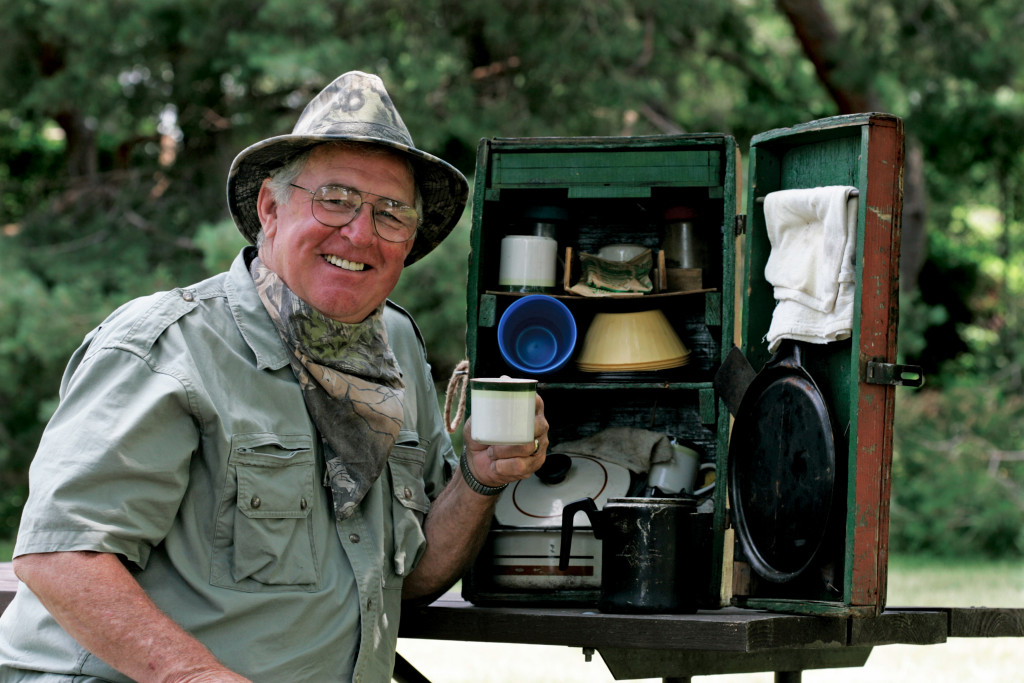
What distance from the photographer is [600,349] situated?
2.92 metres

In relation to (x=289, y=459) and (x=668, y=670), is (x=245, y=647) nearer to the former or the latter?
(x=289, y=459)

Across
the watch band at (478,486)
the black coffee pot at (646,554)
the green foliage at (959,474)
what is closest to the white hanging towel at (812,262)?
the black coffee pot at (646,554)

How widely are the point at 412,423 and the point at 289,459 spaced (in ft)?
1.37

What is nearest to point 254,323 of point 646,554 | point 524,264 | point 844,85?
point 524,264

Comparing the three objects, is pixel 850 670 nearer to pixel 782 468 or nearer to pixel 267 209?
pixel 782 468

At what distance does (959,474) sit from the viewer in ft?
34.9

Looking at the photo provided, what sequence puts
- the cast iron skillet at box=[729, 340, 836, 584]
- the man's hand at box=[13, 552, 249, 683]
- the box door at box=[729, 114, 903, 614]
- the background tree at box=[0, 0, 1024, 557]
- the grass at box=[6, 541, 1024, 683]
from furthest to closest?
the background tree at box=[0, 0, 1024, 557], the grass at box=[6, 541, 1024, 683], the cast iron skillet at box=[729, 340, 836, 584], the box door at box=[729, 114, 903, 614], the man's hand at box=[13, 552, 249, 683]

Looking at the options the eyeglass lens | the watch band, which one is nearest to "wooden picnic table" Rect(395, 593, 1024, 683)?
the watch band

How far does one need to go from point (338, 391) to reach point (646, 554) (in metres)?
0.74

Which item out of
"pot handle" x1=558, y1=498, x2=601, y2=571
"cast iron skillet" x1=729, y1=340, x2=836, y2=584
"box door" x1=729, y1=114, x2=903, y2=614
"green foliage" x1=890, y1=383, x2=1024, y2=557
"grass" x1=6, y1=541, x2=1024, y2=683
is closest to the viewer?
"box door" x1=729, y1=114, x2=903, y2=614

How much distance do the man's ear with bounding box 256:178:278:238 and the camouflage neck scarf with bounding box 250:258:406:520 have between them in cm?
9

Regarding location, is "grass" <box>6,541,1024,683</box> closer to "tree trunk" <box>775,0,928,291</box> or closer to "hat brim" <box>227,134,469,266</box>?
"tree trunk" <box>775,0,928,291</box>

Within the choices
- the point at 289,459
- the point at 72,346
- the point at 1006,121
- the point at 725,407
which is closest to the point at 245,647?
the point at 289,459

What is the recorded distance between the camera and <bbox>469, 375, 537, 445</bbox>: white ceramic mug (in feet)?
7.20
